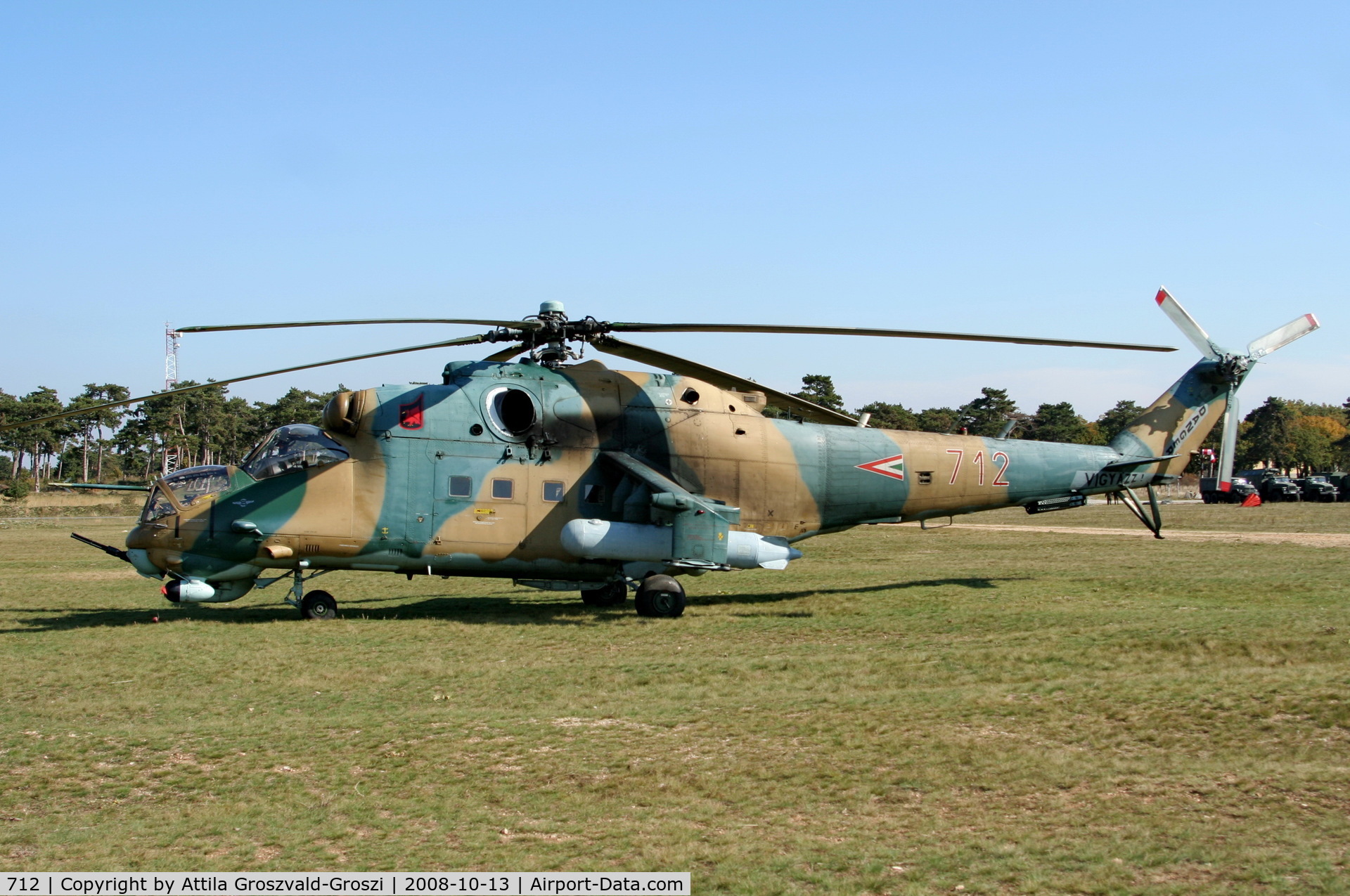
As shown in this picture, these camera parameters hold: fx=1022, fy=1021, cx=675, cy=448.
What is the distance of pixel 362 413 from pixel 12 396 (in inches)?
3961

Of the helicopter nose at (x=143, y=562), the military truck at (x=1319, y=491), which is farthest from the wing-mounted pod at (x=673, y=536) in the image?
the military truck at (x=1319, y=491)

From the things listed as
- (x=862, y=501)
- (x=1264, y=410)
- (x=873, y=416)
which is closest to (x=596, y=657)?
(x=862, y=501)

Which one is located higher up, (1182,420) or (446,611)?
(1182,420)

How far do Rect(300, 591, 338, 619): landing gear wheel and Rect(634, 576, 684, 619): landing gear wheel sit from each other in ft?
17.2

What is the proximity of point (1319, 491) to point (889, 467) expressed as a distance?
5829 centimetres

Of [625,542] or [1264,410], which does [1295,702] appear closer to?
[625,542]

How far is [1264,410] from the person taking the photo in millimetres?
129125

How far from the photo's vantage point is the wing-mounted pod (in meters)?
17.2

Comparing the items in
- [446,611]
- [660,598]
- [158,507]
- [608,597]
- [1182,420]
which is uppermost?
[1182,420]

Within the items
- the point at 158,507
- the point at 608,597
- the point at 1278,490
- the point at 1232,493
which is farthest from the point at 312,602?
the point at 1278,490

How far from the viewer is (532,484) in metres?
17.9

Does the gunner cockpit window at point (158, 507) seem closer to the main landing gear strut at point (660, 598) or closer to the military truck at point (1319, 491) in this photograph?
the main landing gear strut at point (660, 598)

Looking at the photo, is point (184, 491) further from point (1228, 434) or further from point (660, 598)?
point (1228, 434)
